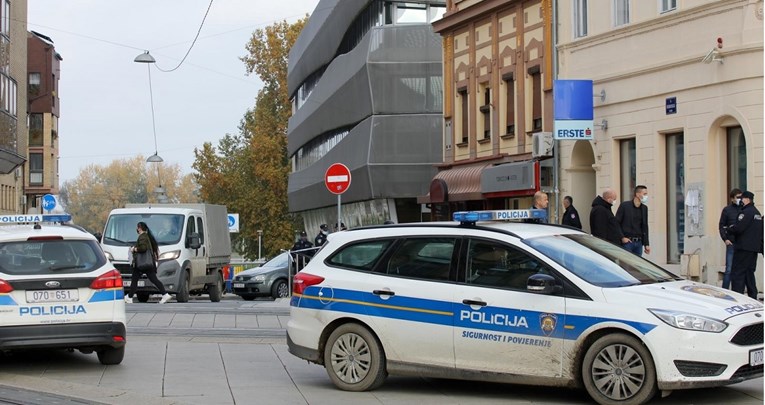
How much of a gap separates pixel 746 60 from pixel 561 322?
14.5 m

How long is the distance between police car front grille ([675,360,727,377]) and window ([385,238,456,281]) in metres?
2.29

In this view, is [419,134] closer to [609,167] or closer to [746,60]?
[609,167]

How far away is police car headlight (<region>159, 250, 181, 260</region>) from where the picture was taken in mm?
28141

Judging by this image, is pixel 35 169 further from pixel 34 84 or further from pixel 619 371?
pixel 619 371

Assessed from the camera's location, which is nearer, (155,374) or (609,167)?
(155,374)

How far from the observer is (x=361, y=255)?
38.0 ft

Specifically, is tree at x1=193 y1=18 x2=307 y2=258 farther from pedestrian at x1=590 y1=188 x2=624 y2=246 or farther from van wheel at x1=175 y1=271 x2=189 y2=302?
pedestrian at x1=590 y1=188 x2=624 y2=246

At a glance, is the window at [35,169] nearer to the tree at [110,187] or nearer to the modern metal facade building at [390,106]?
the modern metal facade building at [390,106]

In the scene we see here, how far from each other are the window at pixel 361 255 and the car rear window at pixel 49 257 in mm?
2796

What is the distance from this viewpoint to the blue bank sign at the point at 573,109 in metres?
27.5

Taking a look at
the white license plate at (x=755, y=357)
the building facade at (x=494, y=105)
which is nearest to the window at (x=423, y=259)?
the white license plate at (x=755, y=357)

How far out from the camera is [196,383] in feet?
39.1

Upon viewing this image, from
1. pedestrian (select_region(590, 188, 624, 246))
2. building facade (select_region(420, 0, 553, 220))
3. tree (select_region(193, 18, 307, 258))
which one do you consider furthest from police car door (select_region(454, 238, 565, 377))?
tree (select_region(193, 18, 307, 258))

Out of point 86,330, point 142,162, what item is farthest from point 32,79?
point 86,330
